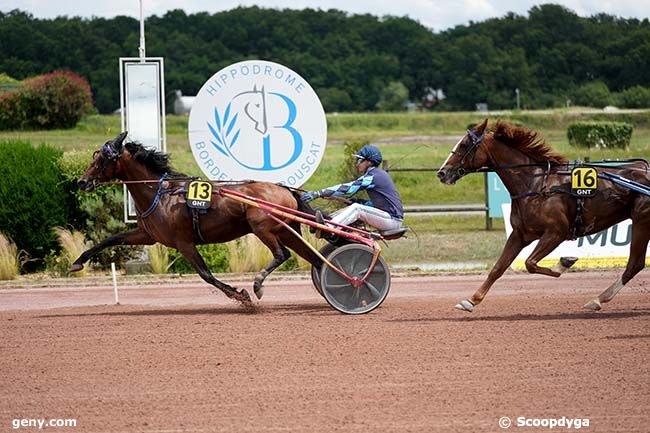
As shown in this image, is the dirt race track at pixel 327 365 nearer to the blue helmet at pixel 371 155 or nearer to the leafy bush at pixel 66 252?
the blue helmet at pixel 371 155

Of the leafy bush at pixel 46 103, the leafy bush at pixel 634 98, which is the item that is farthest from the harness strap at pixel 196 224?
the leafy bush at pixel 634 98

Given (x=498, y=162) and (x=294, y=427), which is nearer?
(x=294, y=427)

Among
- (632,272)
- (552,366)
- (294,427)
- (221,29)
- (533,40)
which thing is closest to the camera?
(294,427)

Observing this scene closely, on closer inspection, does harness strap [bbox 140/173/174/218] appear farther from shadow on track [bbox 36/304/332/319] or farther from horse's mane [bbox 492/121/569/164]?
horse's mane [bbox 492/121/569/164]

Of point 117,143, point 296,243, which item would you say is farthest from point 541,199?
point 117,143

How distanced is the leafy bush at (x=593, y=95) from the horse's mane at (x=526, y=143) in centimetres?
4780

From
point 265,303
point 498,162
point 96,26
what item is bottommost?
point 265,303

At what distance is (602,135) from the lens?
124ft

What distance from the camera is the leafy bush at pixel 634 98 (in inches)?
2178

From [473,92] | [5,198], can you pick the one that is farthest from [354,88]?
[5,198]

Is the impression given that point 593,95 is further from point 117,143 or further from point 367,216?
point 117,143

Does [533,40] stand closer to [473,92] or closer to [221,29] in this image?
[473,92]

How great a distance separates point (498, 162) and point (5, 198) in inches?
360

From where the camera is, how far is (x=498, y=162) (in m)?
11.5
